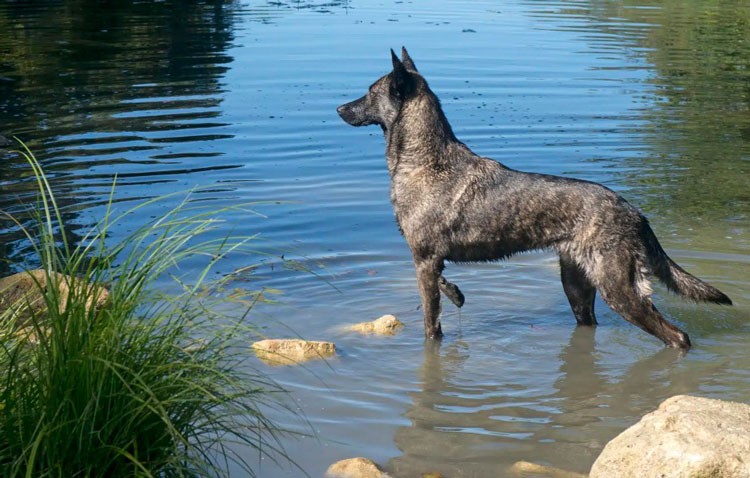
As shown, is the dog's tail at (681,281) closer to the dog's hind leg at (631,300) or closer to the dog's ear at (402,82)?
the dog's hind leg at (631,300)

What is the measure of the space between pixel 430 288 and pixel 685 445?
3.34 m

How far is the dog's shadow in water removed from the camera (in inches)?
246

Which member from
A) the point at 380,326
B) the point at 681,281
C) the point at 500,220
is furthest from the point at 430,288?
the point at 681,281

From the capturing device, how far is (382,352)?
8062 millimetres

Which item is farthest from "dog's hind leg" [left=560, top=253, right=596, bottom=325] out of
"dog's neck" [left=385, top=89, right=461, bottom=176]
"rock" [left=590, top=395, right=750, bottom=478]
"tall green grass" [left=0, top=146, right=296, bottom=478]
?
"tall green grass" [left=0, top=146, right=296, bottom=478]

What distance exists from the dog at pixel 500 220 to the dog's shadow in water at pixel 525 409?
1.42 feet

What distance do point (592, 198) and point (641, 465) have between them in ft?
9.82

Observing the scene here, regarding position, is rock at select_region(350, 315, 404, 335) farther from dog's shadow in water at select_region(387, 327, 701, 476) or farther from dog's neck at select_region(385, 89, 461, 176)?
dog's neck at select_region(385, 89, 461, 176)

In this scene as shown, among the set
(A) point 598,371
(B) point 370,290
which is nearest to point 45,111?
(B) point 370,290

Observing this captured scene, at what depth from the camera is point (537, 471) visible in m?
5.98

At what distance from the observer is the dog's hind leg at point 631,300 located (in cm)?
779

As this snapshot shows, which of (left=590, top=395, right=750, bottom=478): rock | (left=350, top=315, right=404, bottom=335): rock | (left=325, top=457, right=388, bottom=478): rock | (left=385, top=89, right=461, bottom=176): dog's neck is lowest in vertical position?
(left=350, top=315, right=404, bottom=335): rock

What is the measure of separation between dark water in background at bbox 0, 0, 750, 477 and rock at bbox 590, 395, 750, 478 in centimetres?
86

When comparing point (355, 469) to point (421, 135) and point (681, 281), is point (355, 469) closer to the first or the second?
point (421, 135)
